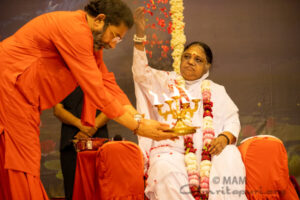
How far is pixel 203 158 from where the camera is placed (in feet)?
10.7

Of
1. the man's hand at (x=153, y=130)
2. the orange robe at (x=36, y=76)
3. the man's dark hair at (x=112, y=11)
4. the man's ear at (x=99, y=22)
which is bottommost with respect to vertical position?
the man's hand at (x=153, y=130)

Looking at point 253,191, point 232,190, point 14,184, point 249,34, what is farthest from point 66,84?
point 249,34

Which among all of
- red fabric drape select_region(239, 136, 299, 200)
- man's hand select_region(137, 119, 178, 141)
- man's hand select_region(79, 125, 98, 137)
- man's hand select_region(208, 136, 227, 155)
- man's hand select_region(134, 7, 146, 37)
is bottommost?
red fabric drape select_region(239, 136, 299, 200)

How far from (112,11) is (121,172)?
1474 millimetres

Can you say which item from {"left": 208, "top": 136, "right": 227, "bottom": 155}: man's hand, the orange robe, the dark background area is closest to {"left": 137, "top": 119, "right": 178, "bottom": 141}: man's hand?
the orange robe

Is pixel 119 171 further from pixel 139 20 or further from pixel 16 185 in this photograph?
pixel 139 20

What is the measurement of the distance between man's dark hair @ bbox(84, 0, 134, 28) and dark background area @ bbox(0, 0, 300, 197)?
2381 millimetres

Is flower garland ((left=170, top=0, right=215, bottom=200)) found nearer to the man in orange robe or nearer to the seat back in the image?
the seat back

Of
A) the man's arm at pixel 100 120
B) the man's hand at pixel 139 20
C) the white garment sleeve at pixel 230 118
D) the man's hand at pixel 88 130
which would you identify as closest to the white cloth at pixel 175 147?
the white garment sleeve at pixel 230 118

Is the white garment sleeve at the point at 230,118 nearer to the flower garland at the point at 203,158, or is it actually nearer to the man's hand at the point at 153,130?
the flower garland at the point at 203,158

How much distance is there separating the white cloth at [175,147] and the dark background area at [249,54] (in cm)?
90

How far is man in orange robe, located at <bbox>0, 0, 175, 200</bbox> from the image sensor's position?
6.57ft

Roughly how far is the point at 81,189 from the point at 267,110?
2.90 m

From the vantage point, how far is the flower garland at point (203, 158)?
2.98 metres
